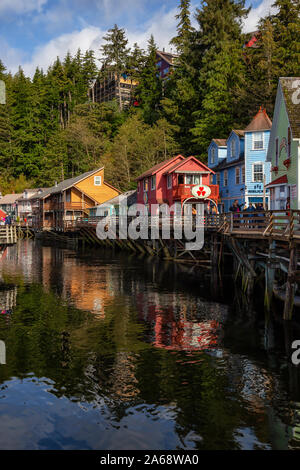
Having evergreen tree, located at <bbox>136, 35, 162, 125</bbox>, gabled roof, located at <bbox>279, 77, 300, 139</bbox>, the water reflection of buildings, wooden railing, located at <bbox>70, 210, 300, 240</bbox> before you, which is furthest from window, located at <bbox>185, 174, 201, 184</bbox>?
evergreen tree, located at <bbox>136, 35, 162, 125</bbox>

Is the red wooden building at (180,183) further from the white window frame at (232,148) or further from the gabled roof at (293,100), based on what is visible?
the gabled roof at (293,100)

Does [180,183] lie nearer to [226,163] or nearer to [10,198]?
[226,163]

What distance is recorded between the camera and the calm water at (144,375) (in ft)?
30.7

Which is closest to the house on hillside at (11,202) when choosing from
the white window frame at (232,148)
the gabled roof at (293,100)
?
the white window frame at (232,148)

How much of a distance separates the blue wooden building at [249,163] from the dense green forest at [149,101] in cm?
1040

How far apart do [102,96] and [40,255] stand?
73204mm

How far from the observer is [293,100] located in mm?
26594

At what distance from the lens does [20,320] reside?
1870 centimetres

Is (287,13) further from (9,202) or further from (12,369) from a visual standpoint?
(9,202)

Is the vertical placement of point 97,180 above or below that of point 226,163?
above

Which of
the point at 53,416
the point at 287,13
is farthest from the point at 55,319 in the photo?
the point at 287,13

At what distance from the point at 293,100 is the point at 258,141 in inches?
685

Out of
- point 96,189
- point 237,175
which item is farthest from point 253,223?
point 96,189

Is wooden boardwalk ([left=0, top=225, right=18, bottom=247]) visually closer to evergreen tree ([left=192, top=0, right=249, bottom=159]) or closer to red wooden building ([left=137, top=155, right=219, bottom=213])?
red wooden building ([left=137, top=155, right=219, bottom=213])
